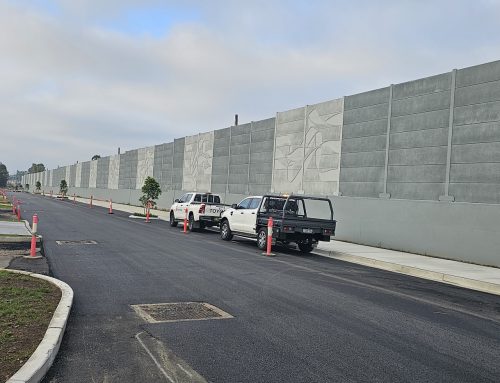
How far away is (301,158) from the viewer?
24438 mm

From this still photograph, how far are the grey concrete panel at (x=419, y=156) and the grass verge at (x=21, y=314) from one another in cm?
1330

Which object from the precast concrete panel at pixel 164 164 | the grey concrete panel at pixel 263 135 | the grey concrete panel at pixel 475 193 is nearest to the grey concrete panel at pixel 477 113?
the grey concrete panel at pixel 475 193

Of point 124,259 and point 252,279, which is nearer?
point 252,279

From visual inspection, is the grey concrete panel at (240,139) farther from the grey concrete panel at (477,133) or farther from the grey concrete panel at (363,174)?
the grey concrete panel at (477,133)

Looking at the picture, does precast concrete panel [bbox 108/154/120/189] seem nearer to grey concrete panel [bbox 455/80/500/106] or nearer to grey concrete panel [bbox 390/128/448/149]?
grey concrete panel [bbox 390/128/448/149]

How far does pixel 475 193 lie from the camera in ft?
49.7

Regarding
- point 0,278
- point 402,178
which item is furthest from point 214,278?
point 402,178

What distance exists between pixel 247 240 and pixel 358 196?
5040 millimetres

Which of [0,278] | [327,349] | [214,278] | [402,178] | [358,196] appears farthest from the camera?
[358,196]

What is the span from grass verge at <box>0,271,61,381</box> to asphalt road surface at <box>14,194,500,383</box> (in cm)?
32

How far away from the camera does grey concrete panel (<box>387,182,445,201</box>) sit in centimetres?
1662

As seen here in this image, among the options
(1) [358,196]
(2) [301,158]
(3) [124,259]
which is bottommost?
(3) [124,259]

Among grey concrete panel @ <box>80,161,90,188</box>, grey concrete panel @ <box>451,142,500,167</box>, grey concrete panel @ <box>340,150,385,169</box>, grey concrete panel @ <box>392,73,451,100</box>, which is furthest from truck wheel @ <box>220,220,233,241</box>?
grey concrete panel @ <box>80,161,90,188</box>

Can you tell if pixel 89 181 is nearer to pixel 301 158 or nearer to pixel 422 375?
pixel 301 158
